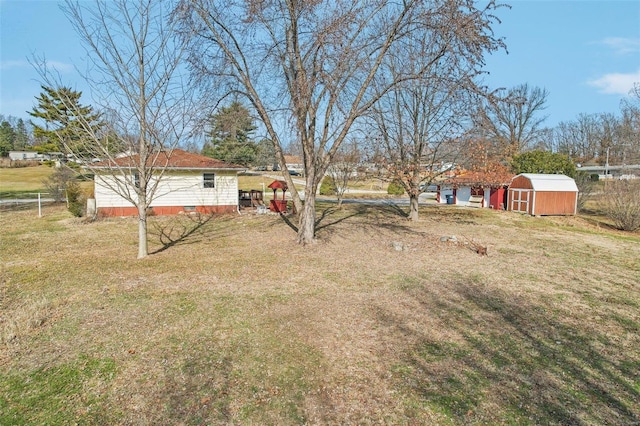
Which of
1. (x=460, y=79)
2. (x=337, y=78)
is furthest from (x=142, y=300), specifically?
(x=460, y=79)

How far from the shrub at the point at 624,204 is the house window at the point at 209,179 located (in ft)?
71.7

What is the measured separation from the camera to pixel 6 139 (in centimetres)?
6031

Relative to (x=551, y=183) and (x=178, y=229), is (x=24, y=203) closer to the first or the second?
(x=178, y=229)

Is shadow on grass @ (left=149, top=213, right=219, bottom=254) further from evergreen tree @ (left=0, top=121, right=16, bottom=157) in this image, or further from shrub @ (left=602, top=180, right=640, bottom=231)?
evergreen tree @ (left=0, top=121, right=16, bottom=157)

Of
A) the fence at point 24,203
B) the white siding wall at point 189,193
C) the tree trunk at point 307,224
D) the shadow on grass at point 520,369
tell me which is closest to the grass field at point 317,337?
the shadow on grass at point 520,369

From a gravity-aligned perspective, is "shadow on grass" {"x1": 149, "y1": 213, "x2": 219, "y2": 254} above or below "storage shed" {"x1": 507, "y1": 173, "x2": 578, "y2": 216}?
below

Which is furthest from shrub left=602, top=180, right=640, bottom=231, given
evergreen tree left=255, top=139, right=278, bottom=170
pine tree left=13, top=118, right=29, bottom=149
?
pine tree left=13, top=118, right=29, bottom=149

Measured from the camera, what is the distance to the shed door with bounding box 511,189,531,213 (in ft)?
77.0

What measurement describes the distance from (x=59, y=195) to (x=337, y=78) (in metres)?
24.0

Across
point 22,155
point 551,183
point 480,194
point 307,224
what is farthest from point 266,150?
point 22,155

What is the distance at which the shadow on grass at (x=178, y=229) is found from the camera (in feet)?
41.3

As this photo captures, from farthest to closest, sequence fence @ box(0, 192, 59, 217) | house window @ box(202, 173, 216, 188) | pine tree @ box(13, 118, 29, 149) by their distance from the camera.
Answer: pine tree @ box(13, 118, 29, 149) < fence @ box(0, 192, 59, 217) < house window @ box(202, 173, 216, 188)

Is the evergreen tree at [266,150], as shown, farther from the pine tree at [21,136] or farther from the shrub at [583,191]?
the pine tree at [21,136]

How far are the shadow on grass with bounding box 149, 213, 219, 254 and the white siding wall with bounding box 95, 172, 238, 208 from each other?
42.0 inches
